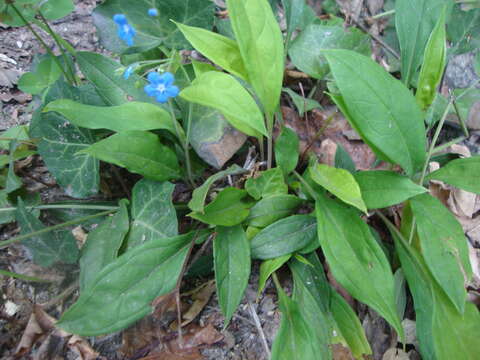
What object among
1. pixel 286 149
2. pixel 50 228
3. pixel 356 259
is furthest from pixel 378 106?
pixel 50 228

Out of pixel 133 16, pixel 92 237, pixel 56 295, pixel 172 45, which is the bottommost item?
pixel 56 295

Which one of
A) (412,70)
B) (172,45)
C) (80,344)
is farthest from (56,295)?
→ (412,70)

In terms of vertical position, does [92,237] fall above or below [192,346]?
above

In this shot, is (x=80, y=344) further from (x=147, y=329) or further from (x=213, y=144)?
(x=213, y=144)

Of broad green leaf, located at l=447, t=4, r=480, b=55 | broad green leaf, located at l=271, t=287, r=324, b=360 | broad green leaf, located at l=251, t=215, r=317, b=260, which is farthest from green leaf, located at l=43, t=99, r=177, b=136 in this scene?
broad green leaf, located at l=447, t=4, r=480, b=55

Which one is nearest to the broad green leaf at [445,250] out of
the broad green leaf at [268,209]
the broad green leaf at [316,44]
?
the broad green leaf at [268,209]

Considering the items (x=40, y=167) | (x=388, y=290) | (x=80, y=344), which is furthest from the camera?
(x=40, y=167)

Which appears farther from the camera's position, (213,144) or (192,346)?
(213,144)
